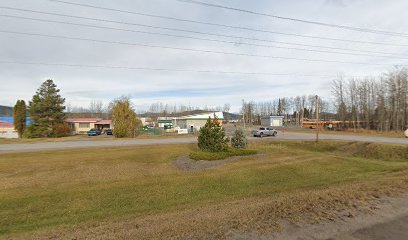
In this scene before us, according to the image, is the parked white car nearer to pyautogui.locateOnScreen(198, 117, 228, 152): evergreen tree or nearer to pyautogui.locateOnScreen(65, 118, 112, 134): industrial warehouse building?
pyautogui.locateOnScreen(198, 117, 228, 152): evergreen tree

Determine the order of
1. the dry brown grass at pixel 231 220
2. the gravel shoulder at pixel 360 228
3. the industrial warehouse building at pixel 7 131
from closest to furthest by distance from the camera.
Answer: the gravel shoulder at pixel 360 228 → the dry brown grass at pixel 231 220 → the industrial warehouse building at pixel 7 131

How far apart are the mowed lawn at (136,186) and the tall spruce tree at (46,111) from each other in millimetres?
33687

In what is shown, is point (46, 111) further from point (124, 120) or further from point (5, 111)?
point (5, 111)

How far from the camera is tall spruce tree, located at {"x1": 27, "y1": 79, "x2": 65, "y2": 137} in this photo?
44125 mm

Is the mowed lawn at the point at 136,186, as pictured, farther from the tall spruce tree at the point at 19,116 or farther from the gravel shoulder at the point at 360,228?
the tall spruce tree at the point at 19,116

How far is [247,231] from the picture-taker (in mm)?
4188

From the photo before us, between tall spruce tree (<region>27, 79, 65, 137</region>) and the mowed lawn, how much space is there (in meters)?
33.7

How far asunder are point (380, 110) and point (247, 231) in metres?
65.9

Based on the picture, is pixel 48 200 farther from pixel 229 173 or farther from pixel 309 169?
pixel 309 169

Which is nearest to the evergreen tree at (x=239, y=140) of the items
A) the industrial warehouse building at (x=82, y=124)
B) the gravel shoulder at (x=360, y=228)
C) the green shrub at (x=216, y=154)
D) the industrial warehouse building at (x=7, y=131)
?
the green shrub at (x=216, y=154)

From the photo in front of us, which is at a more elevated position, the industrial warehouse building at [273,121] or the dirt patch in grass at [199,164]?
the industrial warehouse building at [273,121]

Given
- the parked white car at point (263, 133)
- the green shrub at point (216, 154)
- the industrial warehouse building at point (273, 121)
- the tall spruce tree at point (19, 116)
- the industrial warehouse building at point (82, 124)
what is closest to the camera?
the green shrub at point (216, 154)

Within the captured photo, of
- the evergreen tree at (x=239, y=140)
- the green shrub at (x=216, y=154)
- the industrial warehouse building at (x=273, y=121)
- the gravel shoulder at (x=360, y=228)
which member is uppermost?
the industrial warehouse building at (x=273, y=121)

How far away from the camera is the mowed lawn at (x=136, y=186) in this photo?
648 cm
